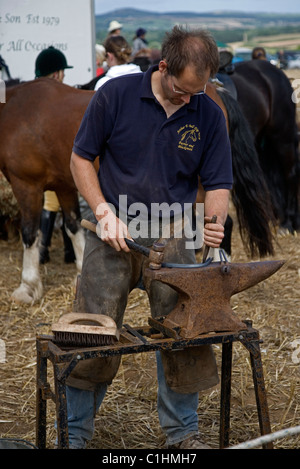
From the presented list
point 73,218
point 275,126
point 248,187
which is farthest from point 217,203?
point 275,126

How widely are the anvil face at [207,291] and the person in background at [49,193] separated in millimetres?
3825

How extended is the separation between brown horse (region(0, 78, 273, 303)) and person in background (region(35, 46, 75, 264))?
63 cm

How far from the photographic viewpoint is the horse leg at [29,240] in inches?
203

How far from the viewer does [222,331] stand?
255cm

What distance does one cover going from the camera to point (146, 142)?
263cm

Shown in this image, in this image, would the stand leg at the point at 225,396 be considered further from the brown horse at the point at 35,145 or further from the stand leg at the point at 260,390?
the brown horse at the point at 35,145

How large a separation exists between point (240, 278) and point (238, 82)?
473 centimetres

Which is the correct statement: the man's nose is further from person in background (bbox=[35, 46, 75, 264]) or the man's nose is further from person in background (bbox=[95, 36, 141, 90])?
person in background (bbox=[35, 46, 75, 264])

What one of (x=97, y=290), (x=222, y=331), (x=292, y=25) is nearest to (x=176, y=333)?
(x=222, y=331)

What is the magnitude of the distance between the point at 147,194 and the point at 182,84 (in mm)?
494

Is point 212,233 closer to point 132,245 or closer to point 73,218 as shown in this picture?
point 132,245

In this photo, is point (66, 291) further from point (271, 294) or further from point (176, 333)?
point (176, 333)

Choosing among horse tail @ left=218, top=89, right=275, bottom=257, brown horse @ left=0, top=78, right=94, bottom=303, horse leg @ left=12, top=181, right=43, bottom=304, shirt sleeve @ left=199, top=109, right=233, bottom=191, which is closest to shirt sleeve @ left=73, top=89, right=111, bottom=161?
shirt sleeve @ left=199, top=109, right=233, bottom=191
